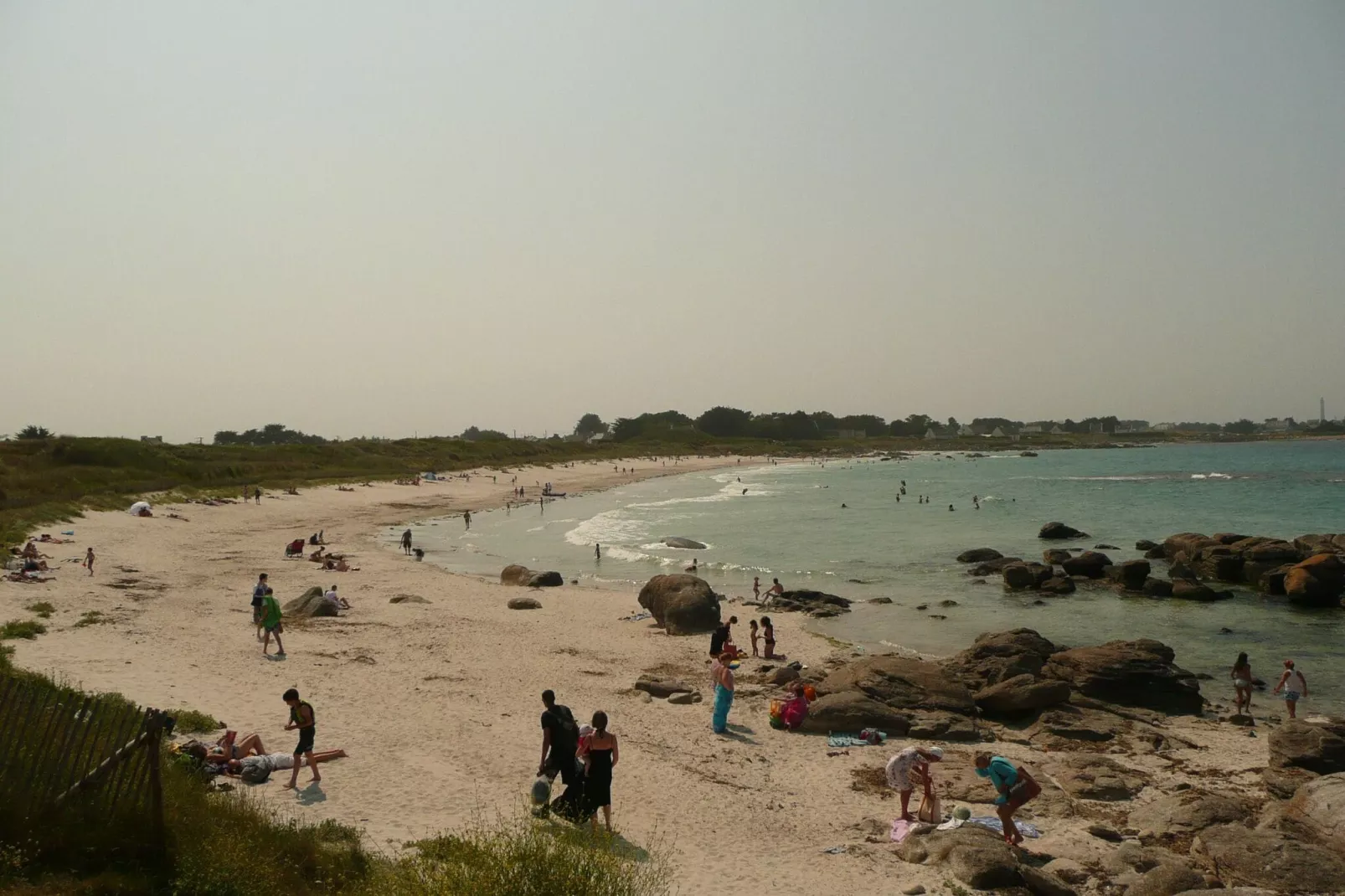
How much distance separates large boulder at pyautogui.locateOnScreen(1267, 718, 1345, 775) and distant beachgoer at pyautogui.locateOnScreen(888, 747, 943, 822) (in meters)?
6.78

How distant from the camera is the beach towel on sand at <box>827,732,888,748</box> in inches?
590

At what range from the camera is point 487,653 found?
2106cm

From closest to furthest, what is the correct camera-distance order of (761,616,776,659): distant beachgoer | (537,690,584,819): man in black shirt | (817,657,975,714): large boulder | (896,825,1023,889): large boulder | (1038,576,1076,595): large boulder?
(896,825,1023,889): large boulder, (537,690,584,819): man in black shirt, (817,657,975,714): large boulder, (761,616,776,659): distant beachgoer, (1038,576,1076,595): large boulder

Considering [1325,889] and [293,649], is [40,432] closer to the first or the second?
[293,649]

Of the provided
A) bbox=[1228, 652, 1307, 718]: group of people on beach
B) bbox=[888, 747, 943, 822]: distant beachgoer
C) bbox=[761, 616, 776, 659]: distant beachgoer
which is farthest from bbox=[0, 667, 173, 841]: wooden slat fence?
bbox=[1228, 652, 1307, 718]: group of people on beach

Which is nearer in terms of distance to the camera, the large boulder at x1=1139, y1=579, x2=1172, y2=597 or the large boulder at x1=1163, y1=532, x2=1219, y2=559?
the large boulder at x1=1139, y1=579, x2=1172, y2=597

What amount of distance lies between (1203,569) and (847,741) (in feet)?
99.8

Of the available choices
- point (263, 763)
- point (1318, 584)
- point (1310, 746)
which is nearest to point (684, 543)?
point (1318, 584)

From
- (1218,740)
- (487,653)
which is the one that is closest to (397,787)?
(487,653)

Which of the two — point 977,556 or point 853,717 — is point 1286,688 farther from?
point 977,556

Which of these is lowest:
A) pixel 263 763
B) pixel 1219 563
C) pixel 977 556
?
pixel 977 556

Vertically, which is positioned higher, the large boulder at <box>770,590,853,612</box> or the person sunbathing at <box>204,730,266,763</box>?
the person sunbathing at <box>204,730,266,763</box>

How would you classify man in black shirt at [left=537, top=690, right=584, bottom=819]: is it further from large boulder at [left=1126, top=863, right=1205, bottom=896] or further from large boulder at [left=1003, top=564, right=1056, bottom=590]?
large boulder at [left=1003, top=564, right=1056, bottom=590]

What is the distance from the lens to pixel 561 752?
35.4 ft
